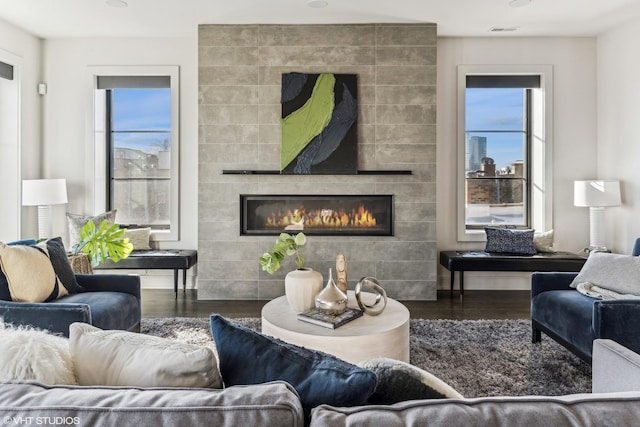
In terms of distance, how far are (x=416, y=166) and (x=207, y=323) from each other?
8.25 ft

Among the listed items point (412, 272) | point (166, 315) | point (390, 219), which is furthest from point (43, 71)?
point (412, 272)

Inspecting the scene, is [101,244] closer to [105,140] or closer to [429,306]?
[105,140]

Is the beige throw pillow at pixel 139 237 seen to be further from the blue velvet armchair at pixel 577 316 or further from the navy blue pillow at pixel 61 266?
the blue velvet armchair at pixel 577 316

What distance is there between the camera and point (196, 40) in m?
4.78

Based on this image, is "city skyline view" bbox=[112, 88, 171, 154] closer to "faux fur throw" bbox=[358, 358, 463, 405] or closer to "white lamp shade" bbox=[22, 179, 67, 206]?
"white lamp shade" bbox=[22, 179, 67, 206]

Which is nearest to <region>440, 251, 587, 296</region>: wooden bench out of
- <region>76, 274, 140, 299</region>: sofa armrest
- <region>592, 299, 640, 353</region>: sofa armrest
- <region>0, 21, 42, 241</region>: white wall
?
<region>592, 299, 640, 353</region>: sofa armrest

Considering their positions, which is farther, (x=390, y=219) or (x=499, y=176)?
(x=499, y=176)

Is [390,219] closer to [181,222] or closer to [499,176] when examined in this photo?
[499,176]

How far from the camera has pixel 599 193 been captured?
430 cm

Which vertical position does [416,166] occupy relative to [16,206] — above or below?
above

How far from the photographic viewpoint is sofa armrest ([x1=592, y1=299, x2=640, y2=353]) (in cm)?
224

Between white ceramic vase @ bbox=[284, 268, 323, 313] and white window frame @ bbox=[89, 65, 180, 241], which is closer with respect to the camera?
white ceramic vase @ bbox=[284, 268, 323, 313]

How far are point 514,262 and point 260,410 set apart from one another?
4.08 metres

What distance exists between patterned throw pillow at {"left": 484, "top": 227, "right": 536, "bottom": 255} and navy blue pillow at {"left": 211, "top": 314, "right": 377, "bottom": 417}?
4007 mm
